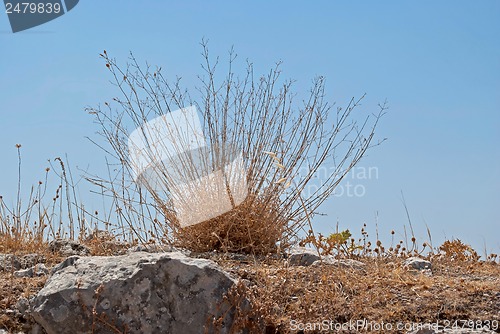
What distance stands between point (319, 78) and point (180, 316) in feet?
12.4

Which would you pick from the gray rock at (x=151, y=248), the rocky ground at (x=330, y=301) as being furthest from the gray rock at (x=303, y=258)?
the gray rock at (x=151, y=248)

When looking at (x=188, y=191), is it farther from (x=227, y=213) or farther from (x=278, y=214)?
(x=278, y=214)

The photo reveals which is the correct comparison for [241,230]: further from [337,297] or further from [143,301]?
[143,301]

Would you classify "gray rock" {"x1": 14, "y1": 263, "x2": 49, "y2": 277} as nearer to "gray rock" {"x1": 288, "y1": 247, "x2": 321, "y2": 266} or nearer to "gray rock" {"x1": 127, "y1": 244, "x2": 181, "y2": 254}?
"gray rock" {"x1": 127, "y1": 244, "x2": 181, "y2": 254}

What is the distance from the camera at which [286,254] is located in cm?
594

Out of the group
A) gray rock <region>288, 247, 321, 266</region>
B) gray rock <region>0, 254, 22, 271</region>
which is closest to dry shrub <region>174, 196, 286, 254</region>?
gray rock <region>288, 247, 321, 266</region>

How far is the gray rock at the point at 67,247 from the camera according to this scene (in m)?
5.84

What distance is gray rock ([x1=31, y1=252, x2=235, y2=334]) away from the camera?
11.5 ft

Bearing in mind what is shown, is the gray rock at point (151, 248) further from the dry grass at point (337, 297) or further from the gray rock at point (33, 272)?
the dry grass at point (337, 297)

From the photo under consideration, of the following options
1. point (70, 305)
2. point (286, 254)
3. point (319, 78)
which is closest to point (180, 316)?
point (70, 305)

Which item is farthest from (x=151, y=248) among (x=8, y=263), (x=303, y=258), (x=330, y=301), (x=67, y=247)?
(x=330, y=301)

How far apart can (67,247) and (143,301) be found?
8.71 feet

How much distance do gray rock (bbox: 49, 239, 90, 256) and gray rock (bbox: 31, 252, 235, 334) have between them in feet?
7.38

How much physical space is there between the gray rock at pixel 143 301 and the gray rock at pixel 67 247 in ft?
7.38
